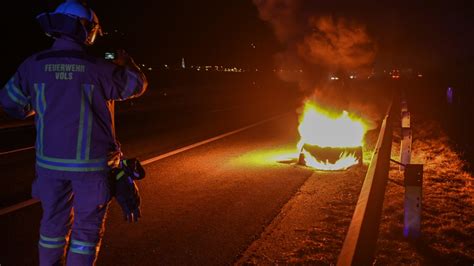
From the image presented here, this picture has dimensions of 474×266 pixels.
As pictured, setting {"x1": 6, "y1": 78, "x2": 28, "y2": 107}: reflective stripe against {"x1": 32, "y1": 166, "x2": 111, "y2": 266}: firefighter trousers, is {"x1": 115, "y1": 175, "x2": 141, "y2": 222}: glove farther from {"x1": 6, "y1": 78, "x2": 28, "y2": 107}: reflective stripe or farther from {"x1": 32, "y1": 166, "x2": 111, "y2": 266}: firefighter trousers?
{"x1": 6, "y1": 78, "x2": 28, "y2": 107}: reflective stripe

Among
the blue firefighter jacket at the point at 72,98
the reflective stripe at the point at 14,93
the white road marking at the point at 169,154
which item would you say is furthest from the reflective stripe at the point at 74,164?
the white road marking at the point at 169,154

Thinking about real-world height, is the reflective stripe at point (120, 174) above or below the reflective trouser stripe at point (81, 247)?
above

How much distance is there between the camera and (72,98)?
3236mm

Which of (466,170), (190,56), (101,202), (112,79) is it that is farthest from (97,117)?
(190,56)

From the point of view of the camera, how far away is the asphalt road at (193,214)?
475 centimetres

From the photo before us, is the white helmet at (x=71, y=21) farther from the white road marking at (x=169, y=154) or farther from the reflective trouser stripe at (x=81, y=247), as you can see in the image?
the white road marking at (x=169, y=154)

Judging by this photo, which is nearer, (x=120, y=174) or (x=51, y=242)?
(x=51, y=242)

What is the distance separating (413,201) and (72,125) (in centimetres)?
355

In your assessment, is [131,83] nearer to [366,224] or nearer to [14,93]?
[14,93]

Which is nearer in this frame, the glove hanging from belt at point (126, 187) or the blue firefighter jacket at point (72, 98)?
the blue firefighter jacket at point (72, 98)

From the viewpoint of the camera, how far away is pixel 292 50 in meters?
9.41

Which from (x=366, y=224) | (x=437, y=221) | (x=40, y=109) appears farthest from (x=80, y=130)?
(x=437, y=221)

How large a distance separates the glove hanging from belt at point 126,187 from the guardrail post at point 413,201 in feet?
9.55

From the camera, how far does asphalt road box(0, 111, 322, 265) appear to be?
4.75 m
